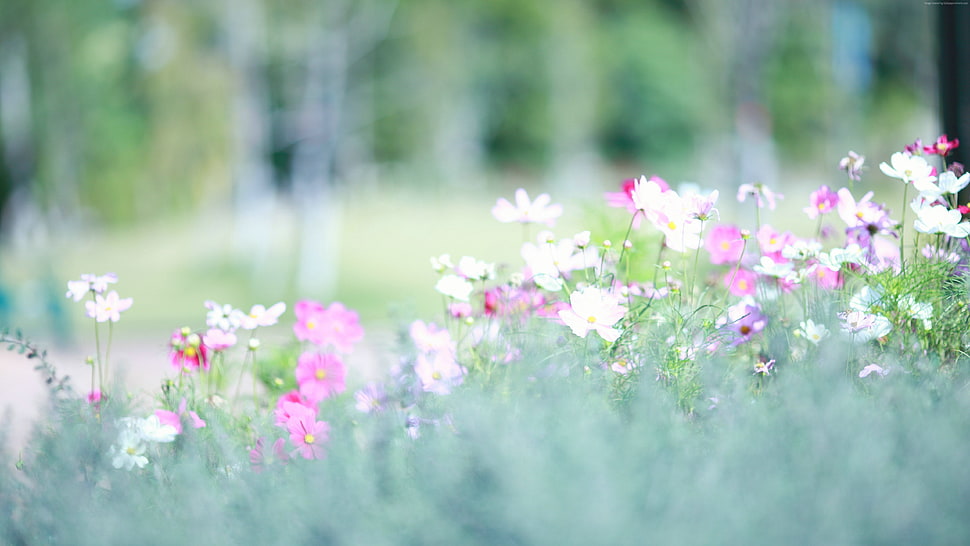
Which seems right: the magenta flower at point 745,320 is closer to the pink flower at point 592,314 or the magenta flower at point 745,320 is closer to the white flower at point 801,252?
the white flower at point 801,252

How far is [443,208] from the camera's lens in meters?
19.0

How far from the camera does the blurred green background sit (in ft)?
37.0

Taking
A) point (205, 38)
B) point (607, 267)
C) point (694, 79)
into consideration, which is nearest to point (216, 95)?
point (205, 38)

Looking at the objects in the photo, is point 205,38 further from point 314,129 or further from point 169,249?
point 169,249

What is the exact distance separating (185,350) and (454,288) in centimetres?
59

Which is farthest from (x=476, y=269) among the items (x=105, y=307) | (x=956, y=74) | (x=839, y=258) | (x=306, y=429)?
(x=956, y=74)

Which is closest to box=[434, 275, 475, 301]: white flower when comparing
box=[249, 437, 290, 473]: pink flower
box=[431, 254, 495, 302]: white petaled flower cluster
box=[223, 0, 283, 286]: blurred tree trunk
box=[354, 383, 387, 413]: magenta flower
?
box=[431, 254, 495, 302]: white petaled flower cluster

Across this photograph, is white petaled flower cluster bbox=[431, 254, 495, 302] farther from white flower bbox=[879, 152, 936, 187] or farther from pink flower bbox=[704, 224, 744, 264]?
white flower bbox=[879, 152, 936, 187]

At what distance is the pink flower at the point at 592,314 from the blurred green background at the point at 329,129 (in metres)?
0.51

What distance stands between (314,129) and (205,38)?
2872 millimetres

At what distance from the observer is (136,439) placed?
1358 millimetres

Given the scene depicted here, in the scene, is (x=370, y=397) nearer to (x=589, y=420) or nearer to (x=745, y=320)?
(x=589, y=420)

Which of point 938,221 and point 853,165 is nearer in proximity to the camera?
point 938,221

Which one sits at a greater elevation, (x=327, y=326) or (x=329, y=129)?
(x=327, y=326)
